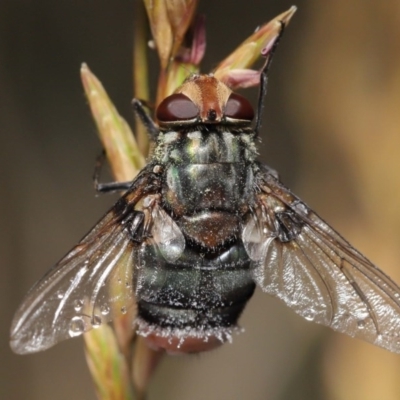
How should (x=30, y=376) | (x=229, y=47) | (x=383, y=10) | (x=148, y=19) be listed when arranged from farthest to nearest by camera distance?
1. (x=229, y=47)
2. (x=30, y=376)
3. (x=383, y=10)
4. (x=148, y=19)

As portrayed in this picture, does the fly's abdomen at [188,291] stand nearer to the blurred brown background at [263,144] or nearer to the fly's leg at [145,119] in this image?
the fly's leg at [145,119]

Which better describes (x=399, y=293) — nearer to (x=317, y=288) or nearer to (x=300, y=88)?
(x=317, y=288)

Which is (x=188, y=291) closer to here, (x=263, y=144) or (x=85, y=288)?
(x=85, y=288)

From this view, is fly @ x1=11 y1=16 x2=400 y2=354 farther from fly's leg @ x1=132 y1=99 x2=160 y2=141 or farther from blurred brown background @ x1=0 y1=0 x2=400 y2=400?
blurred brown background @ x1=0 y1=0 x2=400 y2=400

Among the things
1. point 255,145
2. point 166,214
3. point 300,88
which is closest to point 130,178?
point 166,214

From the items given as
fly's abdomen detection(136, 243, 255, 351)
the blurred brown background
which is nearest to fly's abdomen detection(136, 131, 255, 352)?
fly's abdomen detection(136, 243, 255, 351)

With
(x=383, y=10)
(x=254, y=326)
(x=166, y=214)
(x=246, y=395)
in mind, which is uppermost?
(x=383, y=10)

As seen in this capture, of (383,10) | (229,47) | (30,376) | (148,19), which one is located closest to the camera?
(148,19)

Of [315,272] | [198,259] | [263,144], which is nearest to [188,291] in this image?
[198,259]
